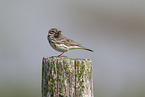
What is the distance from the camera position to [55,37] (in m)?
2.72

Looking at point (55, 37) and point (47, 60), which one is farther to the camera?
point (55, 37)

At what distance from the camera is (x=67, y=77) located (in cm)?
205

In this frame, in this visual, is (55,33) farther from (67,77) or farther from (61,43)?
(67,77)

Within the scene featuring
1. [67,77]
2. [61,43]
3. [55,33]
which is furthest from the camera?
[55,33]

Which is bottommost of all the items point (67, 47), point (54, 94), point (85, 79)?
point (54, 94)

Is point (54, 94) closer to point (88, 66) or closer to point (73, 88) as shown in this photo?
point (73, 88)

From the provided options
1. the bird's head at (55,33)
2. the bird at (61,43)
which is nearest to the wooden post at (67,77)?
the bird at (61,43)

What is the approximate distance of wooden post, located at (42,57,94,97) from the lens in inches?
80.9

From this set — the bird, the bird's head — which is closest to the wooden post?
the bird

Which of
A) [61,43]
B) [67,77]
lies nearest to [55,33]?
[61,43]

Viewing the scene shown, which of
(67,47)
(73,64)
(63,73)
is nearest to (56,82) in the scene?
(63,73)

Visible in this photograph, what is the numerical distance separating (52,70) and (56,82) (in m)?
0.12

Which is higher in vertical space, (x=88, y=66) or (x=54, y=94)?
(x=88, y=66)

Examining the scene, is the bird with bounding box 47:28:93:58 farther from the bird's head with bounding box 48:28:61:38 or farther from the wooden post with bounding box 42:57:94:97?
the wooden post with bounding box 42:57:94:97
